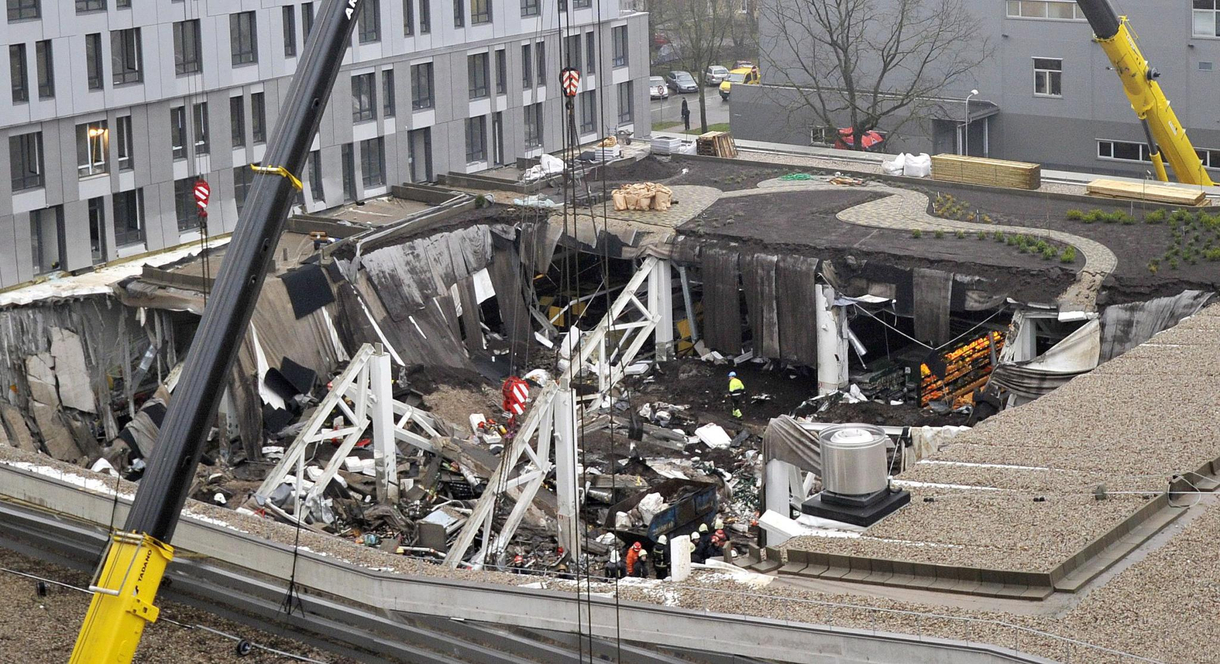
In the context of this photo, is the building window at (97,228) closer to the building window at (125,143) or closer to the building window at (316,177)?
the building window at (125,143)

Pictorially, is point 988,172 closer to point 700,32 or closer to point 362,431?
point 362,431

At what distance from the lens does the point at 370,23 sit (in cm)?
4103

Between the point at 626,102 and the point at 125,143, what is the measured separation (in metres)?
17.3

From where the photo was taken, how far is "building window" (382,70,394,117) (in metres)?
41.7

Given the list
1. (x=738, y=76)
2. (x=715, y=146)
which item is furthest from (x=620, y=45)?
(x=738, y=76)

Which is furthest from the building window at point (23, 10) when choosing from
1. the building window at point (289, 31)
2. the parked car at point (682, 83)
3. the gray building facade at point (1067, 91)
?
the parked car at point (682, 83)

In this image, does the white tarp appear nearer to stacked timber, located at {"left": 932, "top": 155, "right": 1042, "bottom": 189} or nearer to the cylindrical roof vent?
stacked timber, located at {"left": 932, "top": 155, "right": 1042, "bottom": 189}

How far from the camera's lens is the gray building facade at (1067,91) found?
1786 inches

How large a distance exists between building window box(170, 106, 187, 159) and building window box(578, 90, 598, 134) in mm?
12954

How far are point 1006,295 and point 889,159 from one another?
1134 cm

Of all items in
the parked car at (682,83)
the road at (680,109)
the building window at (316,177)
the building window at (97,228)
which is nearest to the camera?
the building window at (97,228)

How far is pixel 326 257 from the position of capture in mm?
33188

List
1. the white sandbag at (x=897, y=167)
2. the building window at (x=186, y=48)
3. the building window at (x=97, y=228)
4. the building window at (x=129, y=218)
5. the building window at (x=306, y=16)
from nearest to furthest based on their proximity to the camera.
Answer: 1. the building window at (x=97, y=228)
2. the building window at (x=129, y=218)
3. the building window at (x=186, y=48)
4. the white sandbag at (x=897, y=167)
5. the building window at (x=306, y=16)

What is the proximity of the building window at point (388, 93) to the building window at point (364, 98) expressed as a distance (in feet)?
1.11
